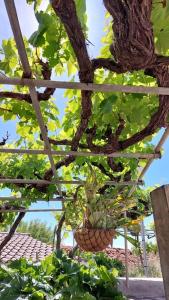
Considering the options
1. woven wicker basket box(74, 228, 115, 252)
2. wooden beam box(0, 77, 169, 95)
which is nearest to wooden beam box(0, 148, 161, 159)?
woven wicker basket box(74, 228, 115, 252)

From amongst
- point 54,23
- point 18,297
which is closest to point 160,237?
point 54,23

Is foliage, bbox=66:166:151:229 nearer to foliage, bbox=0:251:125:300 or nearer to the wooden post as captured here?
foliage, bbox=0:251:125:300

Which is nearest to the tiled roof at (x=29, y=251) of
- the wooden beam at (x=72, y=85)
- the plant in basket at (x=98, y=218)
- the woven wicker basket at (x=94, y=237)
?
the plant in basket at (x=98, y=218)

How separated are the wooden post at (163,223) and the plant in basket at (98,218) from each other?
1.57 m

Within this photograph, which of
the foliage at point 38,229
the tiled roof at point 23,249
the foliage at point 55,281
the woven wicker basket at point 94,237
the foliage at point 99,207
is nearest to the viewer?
the woven wicker basket at point 94,237

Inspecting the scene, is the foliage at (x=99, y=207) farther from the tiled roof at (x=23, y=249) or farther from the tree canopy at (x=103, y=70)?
the tiled roof at (x=23, y=249)

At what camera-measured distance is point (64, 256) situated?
499 cm

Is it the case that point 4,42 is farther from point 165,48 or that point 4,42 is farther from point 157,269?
point 157,269

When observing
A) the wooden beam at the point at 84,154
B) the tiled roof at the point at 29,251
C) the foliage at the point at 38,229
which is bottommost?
the wooden beam at the point at 84,154

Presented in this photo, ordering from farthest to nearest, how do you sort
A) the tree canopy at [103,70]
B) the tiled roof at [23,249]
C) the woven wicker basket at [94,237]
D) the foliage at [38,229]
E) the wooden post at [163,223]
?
the foliage at [38,229] → the tiled roof at [23,249] → the woven wicker basket at [94,237] → the tree canopy at [103,70] → the wooden post at [163,223]

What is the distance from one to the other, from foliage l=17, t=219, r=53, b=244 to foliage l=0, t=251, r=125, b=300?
2116cm

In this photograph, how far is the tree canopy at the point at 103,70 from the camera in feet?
4.13

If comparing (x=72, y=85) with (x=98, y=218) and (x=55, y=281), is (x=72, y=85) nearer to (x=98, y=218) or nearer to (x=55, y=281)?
(x=98, y=218)

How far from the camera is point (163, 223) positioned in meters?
1.15
